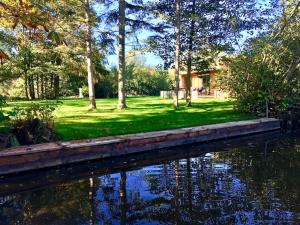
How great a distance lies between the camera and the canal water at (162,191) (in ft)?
18.0

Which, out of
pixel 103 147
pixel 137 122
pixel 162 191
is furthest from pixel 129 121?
pixel 162 191

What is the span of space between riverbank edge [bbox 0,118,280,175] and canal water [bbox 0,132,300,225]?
249 mm

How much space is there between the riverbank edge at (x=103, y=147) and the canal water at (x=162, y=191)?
0.82 feet

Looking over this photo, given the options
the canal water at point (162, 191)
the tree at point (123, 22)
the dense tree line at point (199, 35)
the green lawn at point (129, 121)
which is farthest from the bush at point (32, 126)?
Result: the tree at point (123, 22)

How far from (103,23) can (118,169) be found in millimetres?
10665

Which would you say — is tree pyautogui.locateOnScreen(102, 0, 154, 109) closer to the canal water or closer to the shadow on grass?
the shadow on grass

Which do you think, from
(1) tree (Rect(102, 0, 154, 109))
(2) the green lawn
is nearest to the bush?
(2) the green lawn

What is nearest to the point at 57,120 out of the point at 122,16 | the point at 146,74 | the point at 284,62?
the point at 122,16

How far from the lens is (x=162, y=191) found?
676 cm

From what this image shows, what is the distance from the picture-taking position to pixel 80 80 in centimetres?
3591

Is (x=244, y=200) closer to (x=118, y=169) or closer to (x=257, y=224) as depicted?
(x=257, y=224)

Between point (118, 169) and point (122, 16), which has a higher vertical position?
point (122, 16)

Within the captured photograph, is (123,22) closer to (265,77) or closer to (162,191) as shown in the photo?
(265,77)

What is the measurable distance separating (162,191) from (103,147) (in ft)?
10.3
